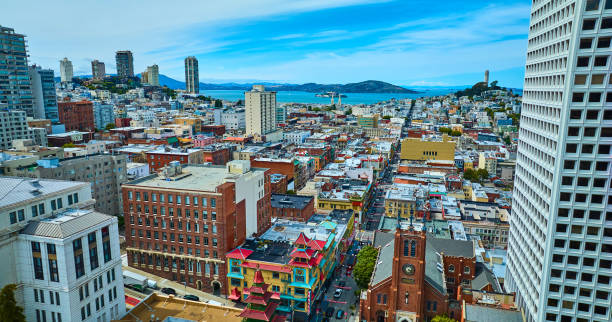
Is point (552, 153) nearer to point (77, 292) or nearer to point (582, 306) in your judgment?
point (582, 306)

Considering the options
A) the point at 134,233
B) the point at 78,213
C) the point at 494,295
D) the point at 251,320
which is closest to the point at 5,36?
the point at 134,233

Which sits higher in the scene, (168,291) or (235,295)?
(168,291)

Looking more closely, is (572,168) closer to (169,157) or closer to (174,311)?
(174,311)

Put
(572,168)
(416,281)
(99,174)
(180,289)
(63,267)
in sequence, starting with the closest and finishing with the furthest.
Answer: (63,267) → (572,168) → (416,281) → (180,289) → (99,174)

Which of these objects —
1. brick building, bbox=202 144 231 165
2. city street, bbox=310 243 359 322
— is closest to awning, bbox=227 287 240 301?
city street, bbox=310 243 359 322

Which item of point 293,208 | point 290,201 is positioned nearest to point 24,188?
point 293,208
